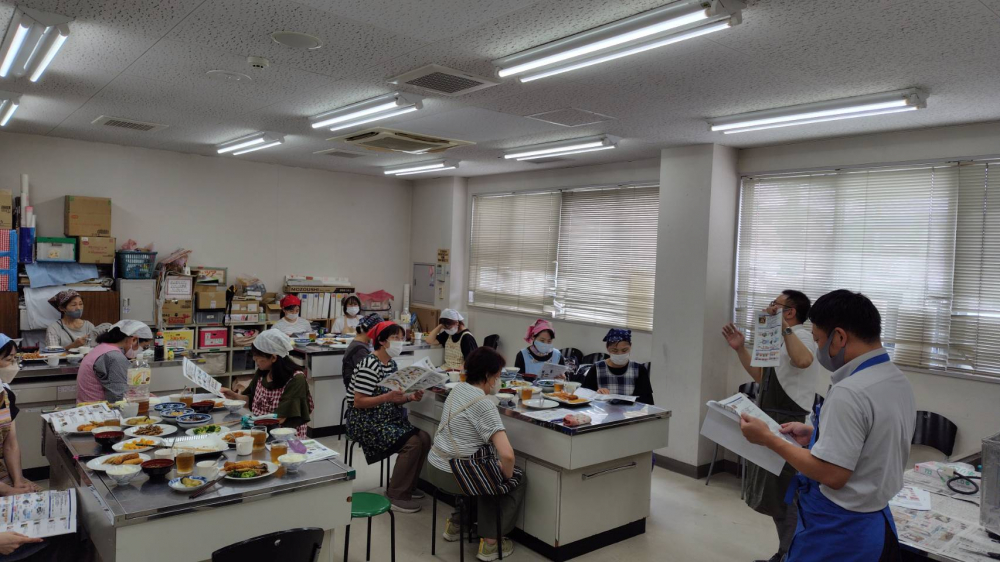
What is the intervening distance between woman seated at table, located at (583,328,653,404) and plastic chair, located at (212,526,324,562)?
292cm

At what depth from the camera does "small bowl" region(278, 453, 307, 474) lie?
110 inches

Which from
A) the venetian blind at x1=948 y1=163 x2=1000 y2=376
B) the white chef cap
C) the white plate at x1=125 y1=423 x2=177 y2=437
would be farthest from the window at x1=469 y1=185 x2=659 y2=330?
the white plate at x1=125 y1=423 x2=177 y2=437

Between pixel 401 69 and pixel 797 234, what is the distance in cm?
387

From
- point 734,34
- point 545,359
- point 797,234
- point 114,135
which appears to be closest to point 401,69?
point 734,34

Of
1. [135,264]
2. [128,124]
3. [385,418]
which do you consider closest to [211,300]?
[135,264]

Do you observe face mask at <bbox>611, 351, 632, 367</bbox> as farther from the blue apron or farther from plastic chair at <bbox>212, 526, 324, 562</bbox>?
plastic chair at <bbox>212, 526, 324, 562</bbox>

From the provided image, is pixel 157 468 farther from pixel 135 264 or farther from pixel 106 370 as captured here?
A: pixel 135 264

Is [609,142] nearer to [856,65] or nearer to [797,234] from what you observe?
[797,234]

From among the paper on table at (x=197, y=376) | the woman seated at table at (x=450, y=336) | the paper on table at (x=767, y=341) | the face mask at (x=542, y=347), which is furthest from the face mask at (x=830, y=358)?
the woman seated at table at (x=450, y=336)

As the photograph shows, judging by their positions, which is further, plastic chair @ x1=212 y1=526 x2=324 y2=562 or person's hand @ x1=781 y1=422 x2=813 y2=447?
person's hand @ x1=781 y1=422 x2=813 y2=447

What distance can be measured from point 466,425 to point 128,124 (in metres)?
4.80

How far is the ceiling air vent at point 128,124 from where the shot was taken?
573 centimetres

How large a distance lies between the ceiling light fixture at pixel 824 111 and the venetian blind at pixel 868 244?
3.37 feet

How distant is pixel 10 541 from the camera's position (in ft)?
7.57
